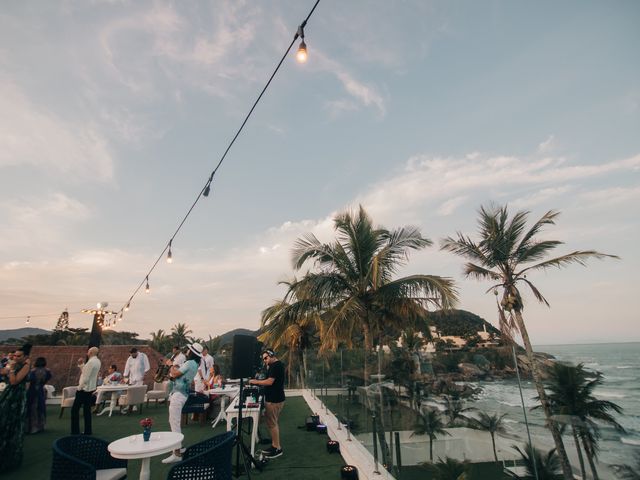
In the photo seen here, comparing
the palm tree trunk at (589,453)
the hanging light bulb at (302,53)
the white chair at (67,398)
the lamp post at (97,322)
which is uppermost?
the hanging light bulb at (302,53)

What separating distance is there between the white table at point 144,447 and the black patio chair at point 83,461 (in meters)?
0.19

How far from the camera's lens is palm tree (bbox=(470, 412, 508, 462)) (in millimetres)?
3828

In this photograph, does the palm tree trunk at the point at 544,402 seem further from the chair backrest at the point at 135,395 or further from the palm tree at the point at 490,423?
the chair backrest at the point at 135,395

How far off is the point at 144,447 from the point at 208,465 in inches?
35.3

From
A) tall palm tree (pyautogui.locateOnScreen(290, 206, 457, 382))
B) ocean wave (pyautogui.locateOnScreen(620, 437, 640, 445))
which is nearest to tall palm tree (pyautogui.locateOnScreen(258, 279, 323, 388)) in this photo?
tall palm tree (pyautogui.locateOnScreen(290, 206, 457, 382))

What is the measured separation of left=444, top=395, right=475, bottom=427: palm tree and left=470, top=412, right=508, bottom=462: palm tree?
0.13 meters

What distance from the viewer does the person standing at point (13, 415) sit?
4.25 meters

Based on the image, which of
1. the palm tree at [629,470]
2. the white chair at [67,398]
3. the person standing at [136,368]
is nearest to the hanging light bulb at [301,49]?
the palm tree at [629,470]

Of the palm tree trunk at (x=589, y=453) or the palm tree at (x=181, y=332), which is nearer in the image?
the palm tree trunk at (x=589, y=453)

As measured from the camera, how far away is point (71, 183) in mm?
9086

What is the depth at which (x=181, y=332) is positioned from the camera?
121ft

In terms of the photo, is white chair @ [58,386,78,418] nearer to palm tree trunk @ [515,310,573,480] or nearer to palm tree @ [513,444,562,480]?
palm tree @ [513,444,562,480]

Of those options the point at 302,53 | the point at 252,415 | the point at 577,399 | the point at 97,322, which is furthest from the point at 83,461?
the point at 97,322

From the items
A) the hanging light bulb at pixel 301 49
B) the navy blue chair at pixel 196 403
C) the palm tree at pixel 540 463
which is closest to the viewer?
the palm tree at pixel 540 463
